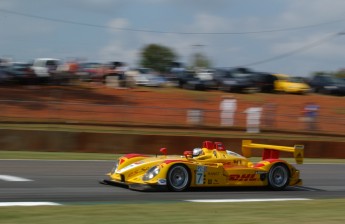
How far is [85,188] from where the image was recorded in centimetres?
1184

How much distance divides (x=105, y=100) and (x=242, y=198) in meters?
23.4

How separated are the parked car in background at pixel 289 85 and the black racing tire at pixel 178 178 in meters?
32.5

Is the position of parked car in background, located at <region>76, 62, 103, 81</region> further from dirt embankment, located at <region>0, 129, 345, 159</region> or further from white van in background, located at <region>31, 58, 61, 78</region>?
dirt embankment, located at <region>0, 129, 345, 159</region>

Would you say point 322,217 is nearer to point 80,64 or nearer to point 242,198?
point 242,198

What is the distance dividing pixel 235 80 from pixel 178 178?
30.4 meters

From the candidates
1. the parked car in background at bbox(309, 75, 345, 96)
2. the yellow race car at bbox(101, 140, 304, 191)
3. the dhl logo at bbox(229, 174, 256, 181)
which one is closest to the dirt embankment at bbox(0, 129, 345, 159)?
the yellow race car at bbox(101, 140, 304, 191)

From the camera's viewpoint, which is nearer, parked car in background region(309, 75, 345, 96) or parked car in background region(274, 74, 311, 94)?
parked car in background region(274, 74, 311, 94)

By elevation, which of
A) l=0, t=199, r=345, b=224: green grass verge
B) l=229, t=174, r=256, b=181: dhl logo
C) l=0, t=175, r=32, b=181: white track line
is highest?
l=229, t=174, r=256, b=181: dhl logo

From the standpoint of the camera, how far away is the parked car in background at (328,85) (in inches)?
1781

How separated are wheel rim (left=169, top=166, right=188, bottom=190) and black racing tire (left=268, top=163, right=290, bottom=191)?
202 cm

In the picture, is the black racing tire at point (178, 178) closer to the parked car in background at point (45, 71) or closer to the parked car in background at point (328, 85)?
the parked car in background at point (45, 71)

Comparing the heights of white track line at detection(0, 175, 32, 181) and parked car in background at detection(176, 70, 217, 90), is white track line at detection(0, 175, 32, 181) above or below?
below

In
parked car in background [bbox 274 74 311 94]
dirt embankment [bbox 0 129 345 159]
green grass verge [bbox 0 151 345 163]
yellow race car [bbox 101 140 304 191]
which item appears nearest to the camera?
yellow race car [bbox 101 140 304 191]

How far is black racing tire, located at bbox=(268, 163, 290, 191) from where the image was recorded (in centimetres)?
1298
